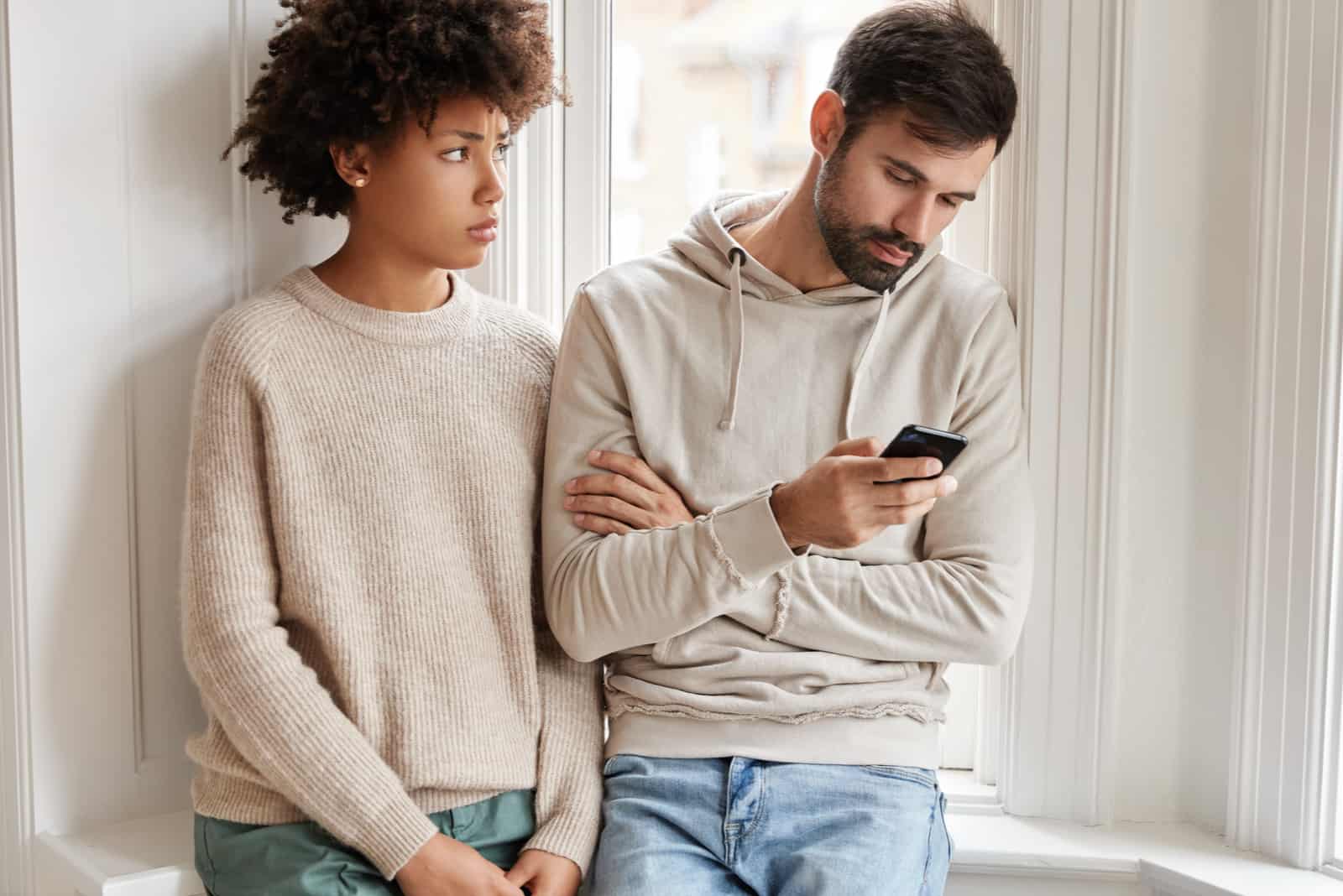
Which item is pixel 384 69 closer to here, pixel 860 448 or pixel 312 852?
pixel 860 448

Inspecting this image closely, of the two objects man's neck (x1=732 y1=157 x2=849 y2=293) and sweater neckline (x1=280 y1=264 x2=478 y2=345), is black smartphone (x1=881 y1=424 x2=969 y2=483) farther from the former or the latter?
sweater neckline (x1=280 y1=264 x2=478 y2=345)

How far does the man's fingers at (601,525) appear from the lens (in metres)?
1.37

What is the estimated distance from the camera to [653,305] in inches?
58.0

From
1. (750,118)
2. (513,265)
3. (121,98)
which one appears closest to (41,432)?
(121,98)

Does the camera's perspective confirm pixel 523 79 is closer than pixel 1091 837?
Yes

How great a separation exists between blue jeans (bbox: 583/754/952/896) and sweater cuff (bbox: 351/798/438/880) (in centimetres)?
22

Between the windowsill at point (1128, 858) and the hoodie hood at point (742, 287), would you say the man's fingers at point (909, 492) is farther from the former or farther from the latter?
the windowsill at point (1128, 858)

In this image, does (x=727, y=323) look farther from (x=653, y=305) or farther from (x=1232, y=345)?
(x=1232, y=345)

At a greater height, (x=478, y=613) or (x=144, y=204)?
(x=144, y=204)

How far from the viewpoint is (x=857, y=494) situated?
119 cm

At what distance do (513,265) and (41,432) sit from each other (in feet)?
2.10

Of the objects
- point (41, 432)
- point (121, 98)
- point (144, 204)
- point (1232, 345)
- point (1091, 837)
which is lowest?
point (1091, 837)

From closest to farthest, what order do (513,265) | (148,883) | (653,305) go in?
(148,883)
(653,305)
(513,265)

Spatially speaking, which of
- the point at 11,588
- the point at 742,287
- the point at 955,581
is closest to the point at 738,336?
the point at 742,287
